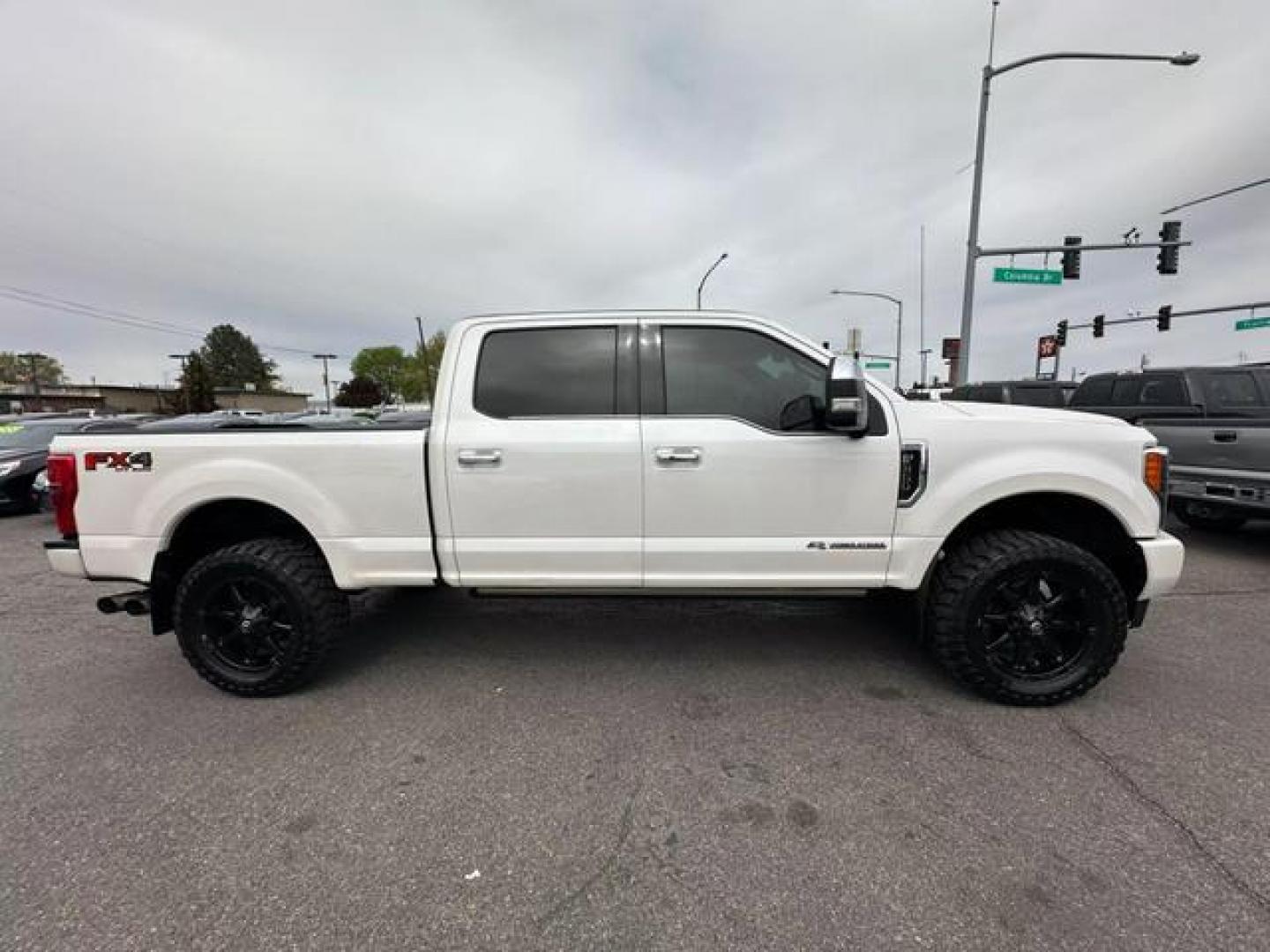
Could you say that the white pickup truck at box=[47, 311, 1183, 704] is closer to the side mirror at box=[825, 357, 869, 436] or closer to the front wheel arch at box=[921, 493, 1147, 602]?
the front wheel arch at box=[921, 493, 1147, 602]

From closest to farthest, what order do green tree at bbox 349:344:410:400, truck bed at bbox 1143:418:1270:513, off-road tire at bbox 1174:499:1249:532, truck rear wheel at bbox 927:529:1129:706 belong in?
truck rear wheel at bbox 927:529:1129:706 → truck bed at bbox 1143:418:1270:513 → off-road tire at bbox 1174:499:1249:532 → green tree at bbox 349:344:410:400

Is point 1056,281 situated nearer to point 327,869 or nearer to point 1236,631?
point 1236,631

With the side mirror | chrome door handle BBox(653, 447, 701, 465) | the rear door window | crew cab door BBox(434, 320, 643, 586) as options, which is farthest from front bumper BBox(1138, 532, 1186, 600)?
the rear door window

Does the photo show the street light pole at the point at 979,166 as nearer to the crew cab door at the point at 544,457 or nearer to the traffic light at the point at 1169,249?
the traffic light at the point at 1169,249

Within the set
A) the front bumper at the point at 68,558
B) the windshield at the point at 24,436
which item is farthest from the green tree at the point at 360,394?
Answer: the front bumper at the point at 68,558

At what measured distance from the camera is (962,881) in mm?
1910

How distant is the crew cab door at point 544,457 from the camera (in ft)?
9.59

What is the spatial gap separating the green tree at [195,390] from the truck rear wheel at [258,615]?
198 ft

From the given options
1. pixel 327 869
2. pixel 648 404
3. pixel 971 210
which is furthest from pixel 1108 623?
pixel 971 210

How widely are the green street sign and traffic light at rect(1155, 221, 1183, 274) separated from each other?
246 centimetres

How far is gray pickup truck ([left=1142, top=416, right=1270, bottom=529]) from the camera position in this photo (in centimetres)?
508

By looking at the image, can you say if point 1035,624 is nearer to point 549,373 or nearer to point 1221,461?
point 549,373

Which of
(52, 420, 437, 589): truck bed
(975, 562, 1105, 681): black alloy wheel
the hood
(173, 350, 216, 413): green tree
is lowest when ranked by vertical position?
(975, 562, 1105, 681): black alloy wheel

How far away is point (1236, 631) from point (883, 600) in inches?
88.2
